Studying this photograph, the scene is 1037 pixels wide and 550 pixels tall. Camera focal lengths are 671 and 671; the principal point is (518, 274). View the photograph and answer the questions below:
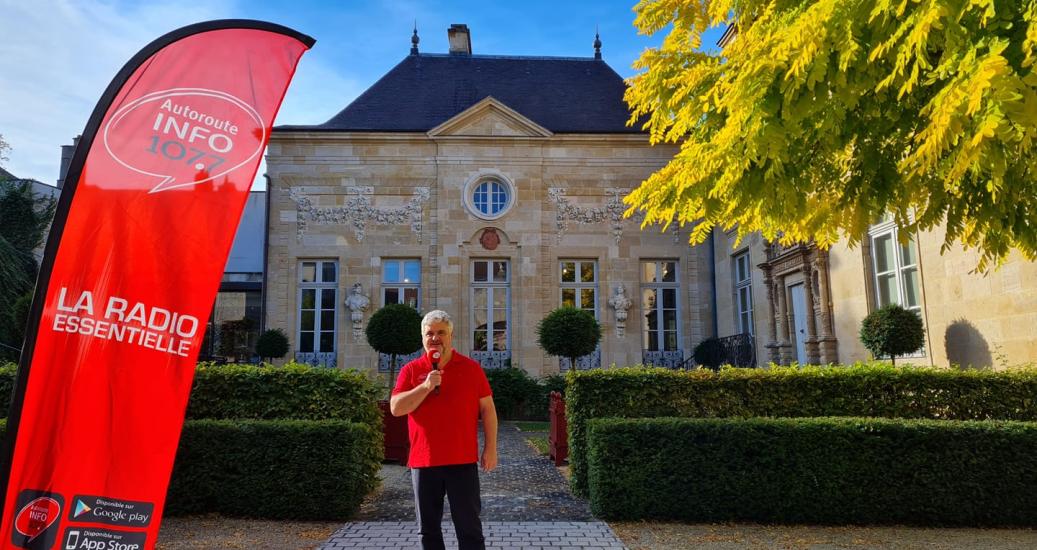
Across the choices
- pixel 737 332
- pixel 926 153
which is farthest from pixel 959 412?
pixel 737 332

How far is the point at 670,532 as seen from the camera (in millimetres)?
5309

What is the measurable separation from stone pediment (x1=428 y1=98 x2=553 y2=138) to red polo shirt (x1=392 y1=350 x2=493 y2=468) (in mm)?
14793

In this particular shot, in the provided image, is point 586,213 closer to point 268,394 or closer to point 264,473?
point 268,394

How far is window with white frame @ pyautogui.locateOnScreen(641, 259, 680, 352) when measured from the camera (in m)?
17.9

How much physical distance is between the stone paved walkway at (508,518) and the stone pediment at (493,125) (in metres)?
11.2

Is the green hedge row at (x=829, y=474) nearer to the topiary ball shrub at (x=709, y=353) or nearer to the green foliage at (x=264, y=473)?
the green foliage at (x=264, y=473)

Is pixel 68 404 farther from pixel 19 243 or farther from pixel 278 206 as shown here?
pixel 19 243

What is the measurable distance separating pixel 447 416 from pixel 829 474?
12.3 ft

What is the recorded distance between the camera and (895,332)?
31.1 ft

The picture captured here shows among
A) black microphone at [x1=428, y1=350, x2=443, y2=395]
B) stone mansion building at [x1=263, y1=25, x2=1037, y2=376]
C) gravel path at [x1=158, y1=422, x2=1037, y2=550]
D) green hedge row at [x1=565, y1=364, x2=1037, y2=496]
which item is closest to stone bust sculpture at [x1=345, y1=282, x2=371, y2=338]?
stone mansion building at [x1=263, y1=25, x2=1037, y2=376]

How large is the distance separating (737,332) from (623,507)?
11.7 metres

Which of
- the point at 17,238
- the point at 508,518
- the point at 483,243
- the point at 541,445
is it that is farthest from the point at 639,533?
the point at 17,238

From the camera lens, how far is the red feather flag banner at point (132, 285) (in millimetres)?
2672

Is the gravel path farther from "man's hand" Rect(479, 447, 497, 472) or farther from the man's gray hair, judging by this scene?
the man's gray hair
